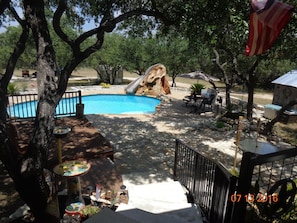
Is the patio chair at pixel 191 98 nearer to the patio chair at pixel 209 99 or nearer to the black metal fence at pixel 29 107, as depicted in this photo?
the patio chair at pixel 209 99

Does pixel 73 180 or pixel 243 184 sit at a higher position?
pixel 243 184

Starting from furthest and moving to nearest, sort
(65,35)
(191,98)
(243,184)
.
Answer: (191,98) < (65,35) < (243,184)

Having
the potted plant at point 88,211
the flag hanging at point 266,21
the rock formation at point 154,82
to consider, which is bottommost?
the potted plant at point 88,211

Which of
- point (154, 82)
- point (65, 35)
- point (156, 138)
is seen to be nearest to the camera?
point (65, 35)

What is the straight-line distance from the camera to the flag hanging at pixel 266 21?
130 inches

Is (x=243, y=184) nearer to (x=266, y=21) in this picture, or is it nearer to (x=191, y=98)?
(x=266, y=21)

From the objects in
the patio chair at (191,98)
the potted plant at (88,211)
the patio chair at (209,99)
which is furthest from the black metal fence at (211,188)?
the patio chair at (191,98)

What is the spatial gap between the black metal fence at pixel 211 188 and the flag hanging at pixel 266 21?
2.13 m

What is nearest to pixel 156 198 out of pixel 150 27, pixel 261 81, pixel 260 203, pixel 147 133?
pixel 260 203

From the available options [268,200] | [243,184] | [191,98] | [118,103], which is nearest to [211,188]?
[268,200]

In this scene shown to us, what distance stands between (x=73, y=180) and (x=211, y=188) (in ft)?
8.30

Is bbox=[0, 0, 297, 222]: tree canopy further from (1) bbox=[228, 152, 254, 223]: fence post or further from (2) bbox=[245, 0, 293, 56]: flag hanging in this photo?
(1) bbox=[228, 152, 254, 223]: fence post

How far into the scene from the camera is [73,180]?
4.26 meters

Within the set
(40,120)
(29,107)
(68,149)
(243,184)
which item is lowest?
(29,107)
